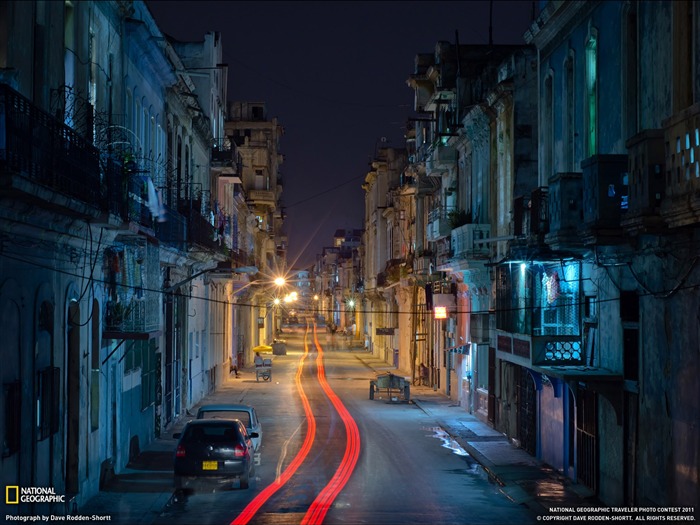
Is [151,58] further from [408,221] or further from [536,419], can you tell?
[408,221]

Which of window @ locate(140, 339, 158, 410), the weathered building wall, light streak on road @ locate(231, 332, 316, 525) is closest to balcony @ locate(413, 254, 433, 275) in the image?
light streak on road @ locate(231, 332, 316, 525)

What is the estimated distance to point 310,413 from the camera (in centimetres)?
3528

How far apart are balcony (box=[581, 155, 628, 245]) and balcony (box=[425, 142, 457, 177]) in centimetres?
2263

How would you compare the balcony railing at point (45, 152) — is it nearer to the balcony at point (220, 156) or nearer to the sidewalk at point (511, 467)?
the sidewalk at point (511, 467)

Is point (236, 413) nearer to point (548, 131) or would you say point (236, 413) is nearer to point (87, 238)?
point (87, 238)

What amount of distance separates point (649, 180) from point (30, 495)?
10422 mm

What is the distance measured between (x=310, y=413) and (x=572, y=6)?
752 inches

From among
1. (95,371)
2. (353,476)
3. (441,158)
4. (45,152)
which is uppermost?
(441,158)

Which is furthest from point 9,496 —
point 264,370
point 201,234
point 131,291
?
point 264,370

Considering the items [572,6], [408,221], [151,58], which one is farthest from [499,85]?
[408,221]

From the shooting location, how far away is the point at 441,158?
39.6 metres

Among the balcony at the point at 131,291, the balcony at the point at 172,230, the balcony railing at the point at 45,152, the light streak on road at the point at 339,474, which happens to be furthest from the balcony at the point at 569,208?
the balcony at the point at 172,230

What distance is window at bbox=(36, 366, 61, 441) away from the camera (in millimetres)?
15836

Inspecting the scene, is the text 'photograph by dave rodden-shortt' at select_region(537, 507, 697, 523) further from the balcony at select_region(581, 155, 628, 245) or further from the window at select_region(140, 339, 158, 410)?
the window at select_region(140, 339, 158, 410)
